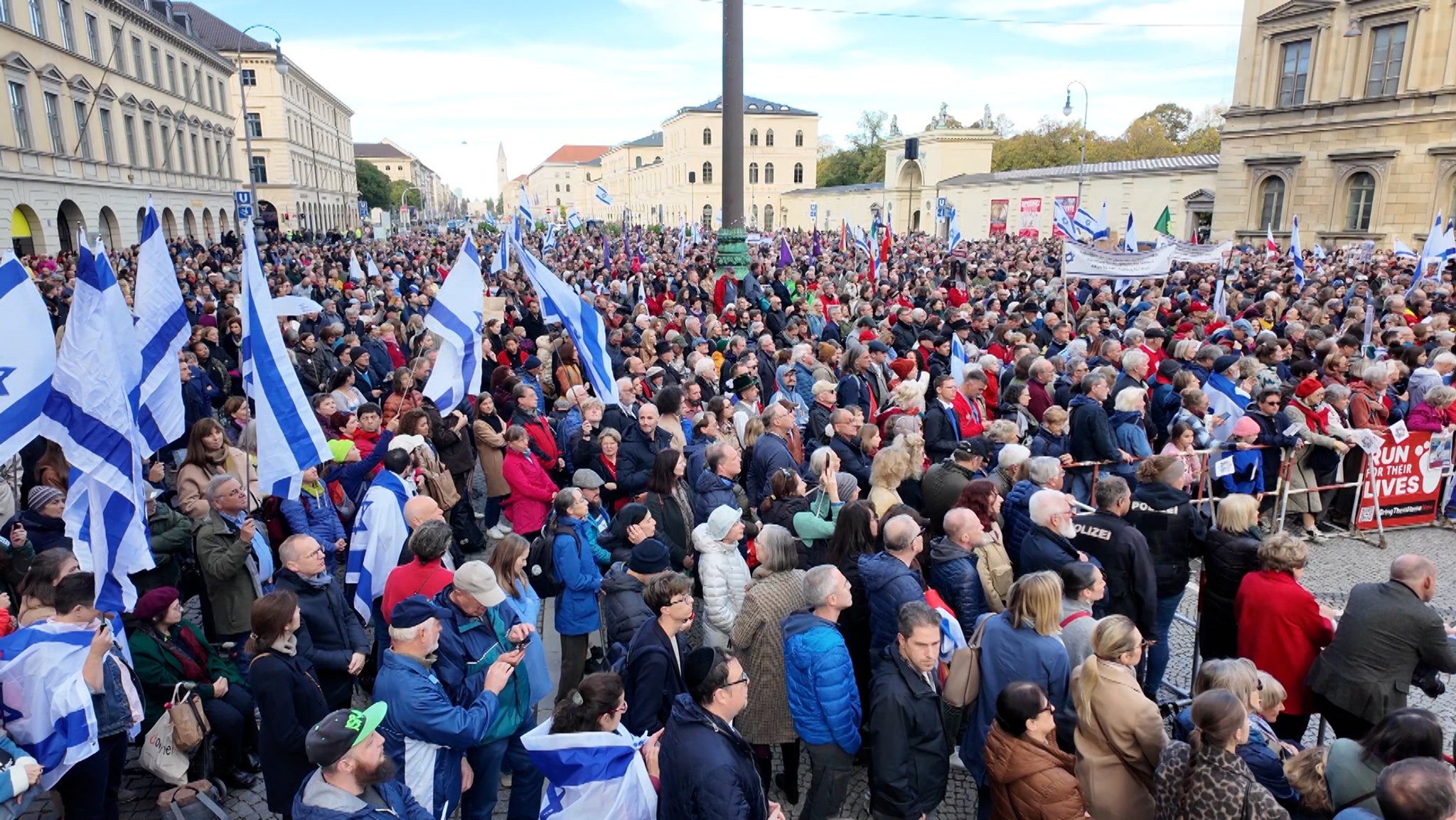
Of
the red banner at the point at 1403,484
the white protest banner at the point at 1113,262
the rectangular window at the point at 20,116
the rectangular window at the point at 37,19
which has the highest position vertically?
the rectangular window at the point at 37,19

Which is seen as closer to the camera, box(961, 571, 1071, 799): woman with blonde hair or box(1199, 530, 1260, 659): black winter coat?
box(961, 571, 1071, 799): woman with blonde hair

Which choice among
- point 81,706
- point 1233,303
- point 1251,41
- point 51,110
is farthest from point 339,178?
point 81,706

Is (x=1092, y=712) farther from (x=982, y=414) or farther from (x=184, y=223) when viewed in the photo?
(x=184, y=223)

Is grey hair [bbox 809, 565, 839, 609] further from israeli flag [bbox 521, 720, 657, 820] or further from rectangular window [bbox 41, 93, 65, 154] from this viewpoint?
rectangular window [bbox 41, 93, 65, 154]

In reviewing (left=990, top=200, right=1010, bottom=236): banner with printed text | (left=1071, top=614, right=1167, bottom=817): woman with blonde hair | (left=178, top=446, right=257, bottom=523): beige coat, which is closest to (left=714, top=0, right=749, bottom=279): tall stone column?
(left=178, top=446, right=257, bottom=523): beige coat

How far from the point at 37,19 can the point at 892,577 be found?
41.0 metres

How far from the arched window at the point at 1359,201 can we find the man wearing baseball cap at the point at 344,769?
40051mm

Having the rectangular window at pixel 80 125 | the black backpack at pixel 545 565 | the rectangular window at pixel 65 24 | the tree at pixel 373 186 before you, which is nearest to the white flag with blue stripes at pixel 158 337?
the black backpack at pixel 545 565

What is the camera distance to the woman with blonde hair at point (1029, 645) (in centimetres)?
363

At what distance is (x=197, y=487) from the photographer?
5.40 meters

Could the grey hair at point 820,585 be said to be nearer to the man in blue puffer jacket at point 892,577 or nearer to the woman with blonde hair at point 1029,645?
the man in blue puffer jacket at point 892,577

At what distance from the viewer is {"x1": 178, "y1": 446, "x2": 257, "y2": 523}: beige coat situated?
16.3 ft

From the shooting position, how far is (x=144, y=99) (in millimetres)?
42125

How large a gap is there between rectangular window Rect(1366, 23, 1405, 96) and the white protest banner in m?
27.1
